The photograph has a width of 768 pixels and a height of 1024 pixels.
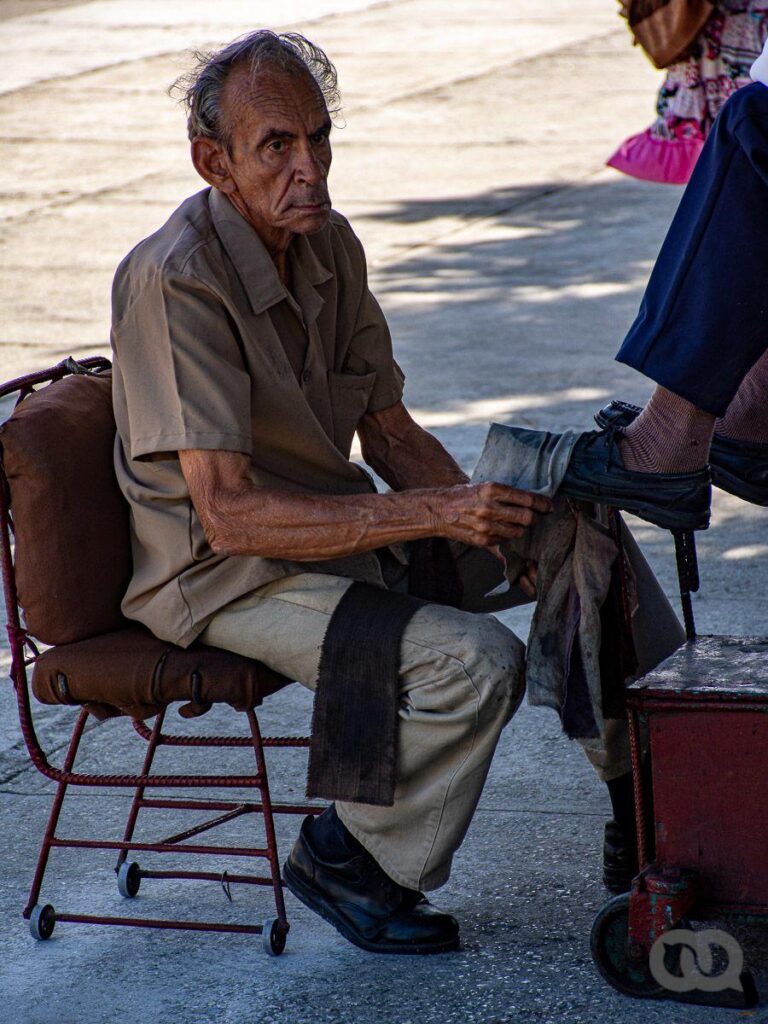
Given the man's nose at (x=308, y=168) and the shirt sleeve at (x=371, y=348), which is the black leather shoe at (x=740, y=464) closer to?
the shirt sleeve at (x=371, y=348)

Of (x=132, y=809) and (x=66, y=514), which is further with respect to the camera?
(x=132, y=809)

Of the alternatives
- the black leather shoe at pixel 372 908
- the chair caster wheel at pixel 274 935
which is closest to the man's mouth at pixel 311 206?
the black leather shoe at pixel 372 908

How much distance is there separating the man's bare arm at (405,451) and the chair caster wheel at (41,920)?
41.6 inches

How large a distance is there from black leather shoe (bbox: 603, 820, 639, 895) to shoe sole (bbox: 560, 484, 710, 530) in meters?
0.67

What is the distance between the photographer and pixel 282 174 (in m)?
2.75

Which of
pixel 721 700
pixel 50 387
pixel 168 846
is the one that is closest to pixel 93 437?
pixel 50 387

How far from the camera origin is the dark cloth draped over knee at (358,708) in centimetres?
261

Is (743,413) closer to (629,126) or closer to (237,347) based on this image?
(237,347)

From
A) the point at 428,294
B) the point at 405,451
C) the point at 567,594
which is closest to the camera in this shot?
the point at 567,594

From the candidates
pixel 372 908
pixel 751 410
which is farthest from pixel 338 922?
pixel 751 410

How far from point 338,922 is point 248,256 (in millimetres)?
1165

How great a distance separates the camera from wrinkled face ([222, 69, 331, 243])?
273 cm

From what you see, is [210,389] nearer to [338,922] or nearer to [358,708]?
[358,708]
